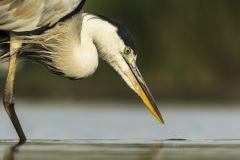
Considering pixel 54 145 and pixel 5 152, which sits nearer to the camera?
pixel 5 152

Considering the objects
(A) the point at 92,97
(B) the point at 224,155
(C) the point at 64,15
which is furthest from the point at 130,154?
(A) the point at 92,97

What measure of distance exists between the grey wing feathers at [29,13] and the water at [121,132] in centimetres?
135

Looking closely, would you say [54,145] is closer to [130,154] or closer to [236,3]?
[130,154]

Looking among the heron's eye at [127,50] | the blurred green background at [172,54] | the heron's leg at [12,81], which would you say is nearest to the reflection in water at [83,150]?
the heron's leg at [12,81]

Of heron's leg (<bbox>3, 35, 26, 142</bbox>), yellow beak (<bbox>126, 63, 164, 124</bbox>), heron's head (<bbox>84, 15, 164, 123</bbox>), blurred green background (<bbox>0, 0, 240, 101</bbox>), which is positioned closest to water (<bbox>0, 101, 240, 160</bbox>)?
heron's leg (<bbox>3, 35, 26, 142</bbox>)

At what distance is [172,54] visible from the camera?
2097 centimetres

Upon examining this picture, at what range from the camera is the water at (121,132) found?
10.3 metres

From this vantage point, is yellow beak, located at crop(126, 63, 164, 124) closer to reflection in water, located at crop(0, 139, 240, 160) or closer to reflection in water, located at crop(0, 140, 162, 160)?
reflection in water, located at crop(0, 139, 240, 160)

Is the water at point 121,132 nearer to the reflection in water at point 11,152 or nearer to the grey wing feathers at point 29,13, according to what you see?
the reflection in water at point 11,152

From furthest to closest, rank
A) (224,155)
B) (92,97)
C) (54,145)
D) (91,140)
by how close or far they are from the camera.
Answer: (92,97) → (91,140) → (54,145) → (224,155)

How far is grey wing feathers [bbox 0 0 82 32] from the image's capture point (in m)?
12.3

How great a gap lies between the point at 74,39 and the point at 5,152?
9.20ft

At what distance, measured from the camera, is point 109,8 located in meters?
21.0

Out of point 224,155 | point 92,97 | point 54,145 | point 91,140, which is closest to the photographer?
point 224,155
